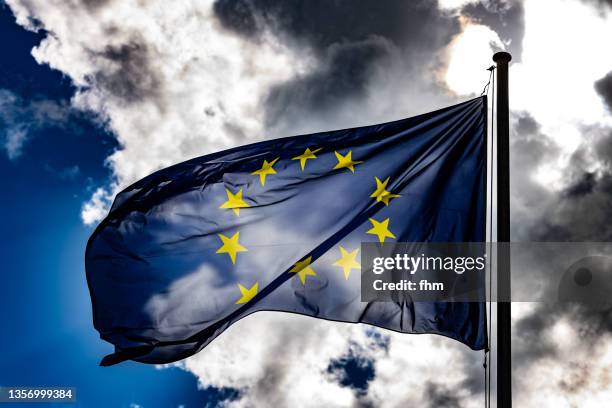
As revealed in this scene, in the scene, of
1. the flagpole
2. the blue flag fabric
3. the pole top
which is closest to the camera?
the flagpole

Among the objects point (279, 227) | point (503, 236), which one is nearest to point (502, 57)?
point (503, 236)

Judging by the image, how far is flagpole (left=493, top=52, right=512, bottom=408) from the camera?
29.1 feet

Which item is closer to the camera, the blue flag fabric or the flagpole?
the flagpole

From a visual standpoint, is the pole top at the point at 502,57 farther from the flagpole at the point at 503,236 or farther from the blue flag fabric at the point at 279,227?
the blue flag fabric at the point at 279,227

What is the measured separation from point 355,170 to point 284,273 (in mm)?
2412

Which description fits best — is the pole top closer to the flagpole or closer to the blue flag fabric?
the flagpole

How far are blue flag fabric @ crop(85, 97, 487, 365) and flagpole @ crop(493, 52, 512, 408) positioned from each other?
1.13 metres

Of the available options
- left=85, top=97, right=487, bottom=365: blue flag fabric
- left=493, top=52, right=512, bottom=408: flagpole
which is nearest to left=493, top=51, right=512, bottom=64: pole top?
left=493, top=52, right=512, bottom=408: flagpole

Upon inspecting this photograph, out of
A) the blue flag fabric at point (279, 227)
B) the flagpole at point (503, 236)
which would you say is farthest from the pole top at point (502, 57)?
the blue flag fabric at point (279, 227)

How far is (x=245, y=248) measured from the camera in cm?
1245

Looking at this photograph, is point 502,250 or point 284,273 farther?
point 284,273

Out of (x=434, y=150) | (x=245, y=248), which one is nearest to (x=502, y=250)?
(x=434, y=150)

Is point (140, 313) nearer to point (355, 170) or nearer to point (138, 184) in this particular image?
point (138, 184)

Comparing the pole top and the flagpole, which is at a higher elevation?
the pole top
